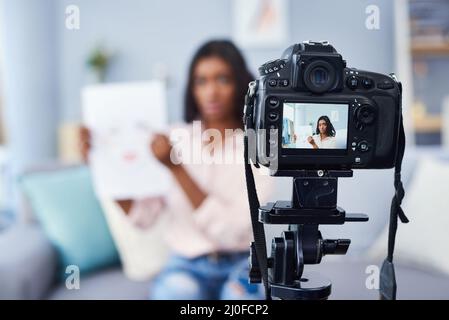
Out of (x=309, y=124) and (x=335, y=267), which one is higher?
(x=309, y=124)

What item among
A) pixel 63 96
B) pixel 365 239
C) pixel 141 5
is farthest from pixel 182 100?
pixel 63 96

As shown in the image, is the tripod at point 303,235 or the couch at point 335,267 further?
the couch at point 335,267

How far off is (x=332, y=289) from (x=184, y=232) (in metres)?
0.50

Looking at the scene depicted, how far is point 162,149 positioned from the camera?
0.98 metres

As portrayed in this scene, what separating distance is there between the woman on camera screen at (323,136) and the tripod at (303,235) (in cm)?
3

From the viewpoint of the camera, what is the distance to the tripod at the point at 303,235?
53cm

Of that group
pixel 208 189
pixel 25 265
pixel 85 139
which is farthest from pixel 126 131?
pixel 25 265

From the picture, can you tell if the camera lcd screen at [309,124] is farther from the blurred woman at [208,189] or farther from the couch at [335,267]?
the blurred woman at [208,189]

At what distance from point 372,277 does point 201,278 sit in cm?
35

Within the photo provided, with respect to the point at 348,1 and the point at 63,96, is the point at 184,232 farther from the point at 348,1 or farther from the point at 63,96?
the point at 63,96

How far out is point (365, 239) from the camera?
0.70 m

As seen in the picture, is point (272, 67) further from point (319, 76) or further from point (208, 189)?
point (208, 189)

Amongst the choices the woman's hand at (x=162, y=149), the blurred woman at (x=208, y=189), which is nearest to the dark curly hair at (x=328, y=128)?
the blurred woman at (x=208, y=189)

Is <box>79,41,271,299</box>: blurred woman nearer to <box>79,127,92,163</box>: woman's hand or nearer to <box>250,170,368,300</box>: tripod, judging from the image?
<box>79,127,92,163</box>: woman's hand
